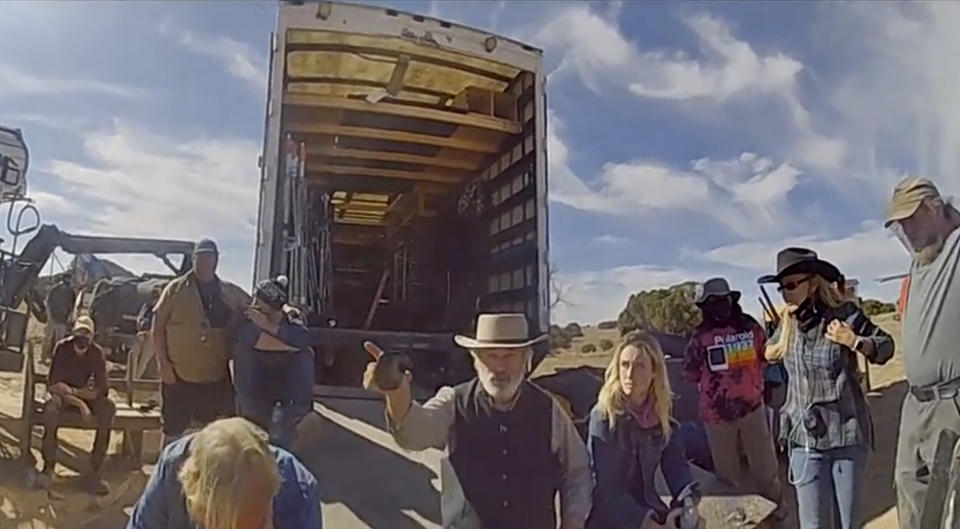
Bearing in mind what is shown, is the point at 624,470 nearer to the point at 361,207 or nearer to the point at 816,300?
the point at 816,300

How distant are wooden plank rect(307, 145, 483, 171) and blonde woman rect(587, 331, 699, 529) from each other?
1.88 ft

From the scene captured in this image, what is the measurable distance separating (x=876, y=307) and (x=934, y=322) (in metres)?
0.11

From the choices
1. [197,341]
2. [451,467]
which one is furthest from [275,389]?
[451,467]

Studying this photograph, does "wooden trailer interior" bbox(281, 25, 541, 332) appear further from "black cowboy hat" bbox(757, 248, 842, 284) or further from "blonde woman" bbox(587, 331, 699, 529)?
"black cowboy hat" bbox(757, 248, 842, 284)

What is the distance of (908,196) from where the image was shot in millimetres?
1543

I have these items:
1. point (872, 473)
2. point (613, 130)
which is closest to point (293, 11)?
point (613, 130)

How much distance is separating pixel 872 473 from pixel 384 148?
3.74 feet

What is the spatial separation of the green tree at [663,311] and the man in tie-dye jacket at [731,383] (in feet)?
0.08

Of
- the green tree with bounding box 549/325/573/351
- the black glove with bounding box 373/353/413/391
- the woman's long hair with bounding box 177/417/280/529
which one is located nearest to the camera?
the woman's long hair with bounding box 177/417/280/529

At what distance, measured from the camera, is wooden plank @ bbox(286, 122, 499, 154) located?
154cm

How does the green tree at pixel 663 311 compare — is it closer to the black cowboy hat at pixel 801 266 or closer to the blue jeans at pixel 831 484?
the black cowboy hat at pixel 801 266

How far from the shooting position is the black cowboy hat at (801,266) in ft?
5.08

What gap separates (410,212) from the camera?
1.74 metres

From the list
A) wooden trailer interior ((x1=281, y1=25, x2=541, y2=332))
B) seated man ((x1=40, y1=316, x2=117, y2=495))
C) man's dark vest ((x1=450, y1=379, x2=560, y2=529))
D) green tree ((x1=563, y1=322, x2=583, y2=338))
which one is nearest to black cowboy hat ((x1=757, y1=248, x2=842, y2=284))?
green tree ((x1=563, y1=322, x2=583, y2=338))
